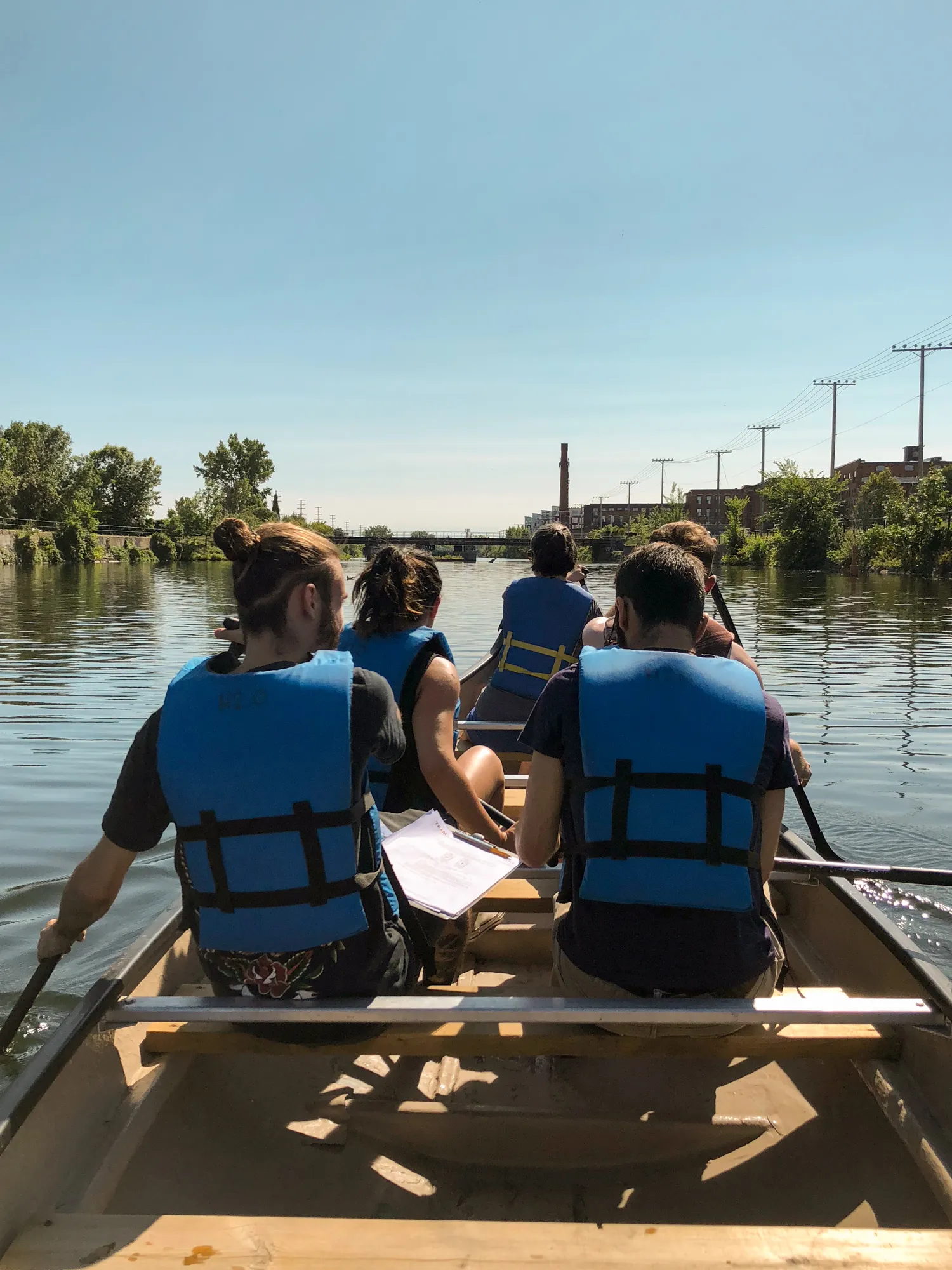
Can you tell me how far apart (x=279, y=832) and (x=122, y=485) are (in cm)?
8915

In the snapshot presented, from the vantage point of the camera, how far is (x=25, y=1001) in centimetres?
235

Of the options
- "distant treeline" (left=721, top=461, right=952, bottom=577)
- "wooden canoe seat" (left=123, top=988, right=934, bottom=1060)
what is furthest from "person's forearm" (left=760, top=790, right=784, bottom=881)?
"distant treeline" (left=721, top=461, right=952, bottom=577)

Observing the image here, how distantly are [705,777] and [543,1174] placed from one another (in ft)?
3.87

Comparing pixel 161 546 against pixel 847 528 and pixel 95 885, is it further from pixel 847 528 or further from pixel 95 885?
pixel 95 885

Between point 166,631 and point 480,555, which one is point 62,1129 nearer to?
point 166,631

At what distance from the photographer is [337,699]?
78.1 inches

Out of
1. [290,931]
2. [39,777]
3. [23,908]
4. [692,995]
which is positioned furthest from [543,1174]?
[39,777]

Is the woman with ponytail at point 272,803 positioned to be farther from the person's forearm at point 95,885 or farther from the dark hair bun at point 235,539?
the dark hair bun at point 235,539

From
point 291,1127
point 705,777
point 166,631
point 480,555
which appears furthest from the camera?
point 480,555

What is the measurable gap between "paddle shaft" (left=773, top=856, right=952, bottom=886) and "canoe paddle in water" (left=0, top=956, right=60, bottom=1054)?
211 centimetres

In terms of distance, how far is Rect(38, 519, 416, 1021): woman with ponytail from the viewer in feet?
6.46

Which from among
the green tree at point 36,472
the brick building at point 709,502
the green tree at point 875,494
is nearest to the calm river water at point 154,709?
the green tree at point 36,472

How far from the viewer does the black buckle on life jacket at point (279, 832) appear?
200 cm

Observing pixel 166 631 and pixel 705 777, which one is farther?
pixel 166 631
